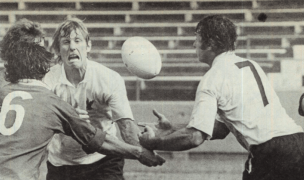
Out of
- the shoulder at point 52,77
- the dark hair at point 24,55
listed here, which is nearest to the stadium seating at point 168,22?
the shoulder at point 52,77

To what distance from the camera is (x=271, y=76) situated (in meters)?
8.99

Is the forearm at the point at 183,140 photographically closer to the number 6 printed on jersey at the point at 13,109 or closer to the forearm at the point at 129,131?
the forearm at the point at 129,131

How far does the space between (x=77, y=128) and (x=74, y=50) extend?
49.1 inches

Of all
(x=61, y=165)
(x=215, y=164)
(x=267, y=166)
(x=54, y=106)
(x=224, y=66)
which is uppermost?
(x=224, y=66)

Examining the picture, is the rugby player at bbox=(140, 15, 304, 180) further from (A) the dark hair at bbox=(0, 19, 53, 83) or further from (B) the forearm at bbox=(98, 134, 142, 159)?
(A) the dark hair at bbox=(0, 19, 53, 83)

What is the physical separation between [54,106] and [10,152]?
410mm

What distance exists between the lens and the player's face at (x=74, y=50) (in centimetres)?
438

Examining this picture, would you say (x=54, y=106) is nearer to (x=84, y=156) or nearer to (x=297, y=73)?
(x=84, y=156)

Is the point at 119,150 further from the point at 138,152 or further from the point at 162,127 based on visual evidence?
the point at 162,127

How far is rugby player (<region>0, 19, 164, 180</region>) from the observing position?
3070 millimetres

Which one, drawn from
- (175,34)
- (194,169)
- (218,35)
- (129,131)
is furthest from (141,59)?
(175,34)

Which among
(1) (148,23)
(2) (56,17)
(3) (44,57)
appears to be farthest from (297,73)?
(3) (44,57)

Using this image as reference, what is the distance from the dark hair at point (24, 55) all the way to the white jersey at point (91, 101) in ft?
3.09

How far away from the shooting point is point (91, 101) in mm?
4359
